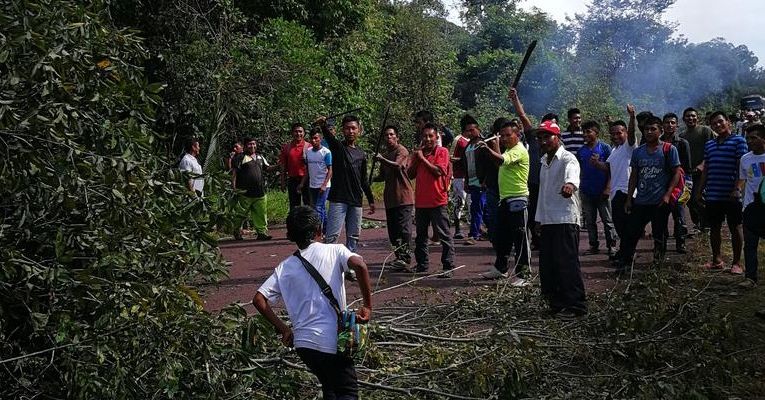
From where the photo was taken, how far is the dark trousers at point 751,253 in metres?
8.05

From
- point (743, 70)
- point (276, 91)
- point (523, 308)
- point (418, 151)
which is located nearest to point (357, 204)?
point (418, 151)

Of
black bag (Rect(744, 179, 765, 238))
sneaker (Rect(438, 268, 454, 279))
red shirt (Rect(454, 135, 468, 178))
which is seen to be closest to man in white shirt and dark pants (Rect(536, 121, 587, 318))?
black bag (Rect(744, 179, 765, 238))

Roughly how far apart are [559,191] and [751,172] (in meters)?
2.11

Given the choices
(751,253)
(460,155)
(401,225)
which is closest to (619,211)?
(751,253)

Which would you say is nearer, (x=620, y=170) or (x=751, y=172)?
(x=751, y=172)

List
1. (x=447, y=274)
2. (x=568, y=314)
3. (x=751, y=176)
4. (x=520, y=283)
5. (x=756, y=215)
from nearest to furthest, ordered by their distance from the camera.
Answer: (x=568, y=314), (x=756, y=215), (x=751, y=176), (x=520, y=283), (x=447, y=274)

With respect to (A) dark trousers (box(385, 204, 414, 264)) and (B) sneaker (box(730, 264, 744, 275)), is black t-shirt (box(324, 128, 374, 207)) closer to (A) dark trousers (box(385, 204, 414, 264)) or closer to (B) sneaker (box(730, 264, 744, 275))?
(A) dark trousers (box(385, 204, 414, 264))

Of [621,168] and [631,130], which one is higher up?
[631,130]

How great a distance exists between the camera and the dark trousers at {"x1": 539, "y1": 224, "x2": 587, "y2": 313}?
7.25m

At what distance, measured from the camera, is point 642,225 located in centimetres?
914

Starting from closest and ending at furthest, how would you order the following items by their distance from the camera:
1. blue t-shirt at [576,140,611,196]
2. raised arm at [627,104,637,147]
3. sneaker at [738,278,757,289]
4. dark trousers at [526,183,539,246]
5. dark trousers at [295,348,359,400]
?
dark trousers at [295,348,359,400] → sneaker at [738,278,757,289] → raised arm at [627,104,637,147] → dark trousers at [526,183,539,246] → blue t-shirt at [576,140,611,196]

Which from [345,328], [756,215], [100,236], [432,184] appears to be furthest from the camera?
[432,184]

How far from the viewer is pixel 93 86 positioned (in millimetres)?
5215

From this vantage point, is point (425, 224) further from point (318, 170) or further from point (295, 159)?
point (295, 159)
